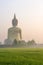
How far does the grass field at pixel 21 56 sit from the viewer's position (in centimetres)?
545

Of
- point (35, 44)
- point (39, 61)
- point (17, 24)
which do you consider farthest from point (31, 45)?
point (39, 61)

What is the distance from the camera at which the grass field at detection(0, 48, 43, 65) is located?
545 cm

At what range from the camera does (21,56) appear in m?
6.18

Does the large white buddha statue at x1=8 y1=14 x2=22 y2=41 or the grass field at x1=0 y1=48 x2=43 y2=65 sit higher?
the large white buddha statue at x1=8 y1=14 x2=22 y2=41

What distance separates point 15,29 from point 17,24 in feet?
1.45

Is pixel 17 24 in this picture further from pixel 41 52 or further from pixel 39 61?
pixel 39 61

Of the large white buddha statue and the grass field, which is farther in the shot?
the large white buddha statue

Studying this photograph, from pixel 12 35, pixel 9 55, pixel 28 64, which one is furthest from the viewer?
pixel 12 35

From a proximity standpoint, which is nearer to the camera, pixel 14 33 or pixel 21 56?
pixel 21 56

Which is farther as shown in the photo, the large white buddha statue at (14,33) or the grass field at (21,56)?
the large white buddha statue at (14,33)

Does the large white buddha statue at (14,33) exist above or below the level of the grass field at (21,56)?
above

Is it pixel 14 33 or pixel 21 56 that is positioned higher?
pixel 14 33

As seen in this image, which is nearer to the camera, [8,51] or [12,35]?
[8,51]

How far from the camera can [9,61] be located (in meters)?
5.48
